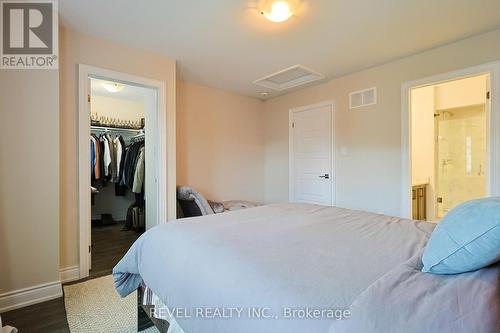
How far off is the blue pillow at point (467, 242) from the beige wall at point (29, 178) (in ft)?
8.45

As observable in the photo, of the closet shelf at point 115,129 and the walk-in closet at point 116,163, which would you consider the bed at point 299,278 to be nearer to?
the walk-in closet at point 116,163

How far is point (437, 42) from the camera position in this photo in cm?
258

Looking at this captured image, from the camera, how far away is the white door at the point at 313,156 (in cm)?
383

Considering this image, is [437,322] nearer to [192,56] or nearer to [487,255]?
[487,255]

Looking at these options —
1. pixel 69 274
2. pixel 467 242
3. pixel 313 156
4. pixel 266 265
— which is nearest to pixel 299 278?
pixel 266 265

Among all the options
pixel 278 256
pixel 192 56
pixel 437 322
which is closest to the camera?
pixel 437 322

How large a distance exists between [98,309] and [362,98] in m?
3.69

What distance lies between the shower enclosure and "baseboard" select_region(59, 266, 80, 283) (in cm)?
562

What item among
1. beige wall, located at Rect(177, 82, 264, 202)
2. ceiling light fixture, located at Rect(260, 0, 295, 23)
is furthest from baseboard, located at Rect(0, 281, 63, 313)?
ceiling light fixture, located at Rect(260, 0, 295, 23)

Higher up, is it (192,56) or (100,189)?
(192,56)

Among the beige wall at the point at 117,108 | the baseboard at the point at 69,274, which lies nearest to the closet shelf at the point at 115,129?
the beige wall at the point at 117,108

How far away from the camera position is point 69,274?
230cm

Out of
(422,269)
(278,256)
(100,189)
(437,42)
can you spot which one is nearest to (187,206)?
(100,189)

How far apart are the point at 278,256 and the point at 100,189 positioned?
4.60m
